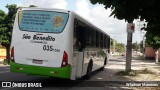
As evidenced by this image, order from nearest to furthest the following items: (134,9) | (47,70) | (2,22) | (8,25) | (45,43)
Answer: (134,9) → (47,70) → (45,43) → (8,25) → (2,22)

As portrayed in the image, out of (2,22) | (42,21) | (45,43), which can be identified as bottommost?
(45,43)

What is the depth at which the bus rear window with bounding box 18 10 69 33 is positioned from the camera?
44.1 ft

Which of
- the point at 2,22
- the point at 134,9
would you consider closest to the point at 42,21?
the point at 134,9

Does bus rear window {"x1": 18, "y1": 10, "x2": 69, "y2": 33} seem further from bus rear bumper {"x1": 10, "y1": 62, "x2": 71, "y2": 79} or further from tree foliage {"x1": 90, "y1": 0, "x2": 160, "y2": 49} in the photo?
tree foliage {"x1": 90, "y1": 0, "x2": 160, "y2": 49}

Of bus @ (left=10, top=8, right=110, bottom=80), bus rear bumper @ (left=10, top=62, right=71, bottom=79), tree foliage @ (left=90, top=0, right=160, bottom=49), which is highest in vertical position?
tree foliage @ (left=90, top=0, right=160, bottom=49)

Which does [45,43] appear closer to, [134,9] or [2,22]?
[134,9]

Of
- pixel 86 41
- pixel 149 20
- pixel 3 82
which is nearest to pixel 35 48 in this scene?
pixel 3 82

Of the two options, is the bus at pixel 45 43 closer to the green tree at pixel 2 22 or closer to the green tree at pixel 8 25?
the green tree at pixel 8 25

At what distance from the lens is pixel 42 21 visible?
13648 mm

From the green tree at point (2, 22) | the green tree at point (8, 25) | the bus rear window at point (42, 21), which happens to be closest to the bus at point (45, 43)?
the bus rear window at point (42, 21)

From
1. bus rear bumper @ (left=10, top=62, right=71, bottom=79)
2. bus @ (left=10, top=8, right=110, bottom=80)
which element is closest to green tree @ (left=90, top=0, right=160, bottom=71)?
bus @ (left=10, top=8, right=110, bottom=80)

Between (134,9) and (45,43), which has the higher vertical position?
(134,9)

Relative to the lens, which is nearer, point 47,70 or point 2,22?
point 47,70

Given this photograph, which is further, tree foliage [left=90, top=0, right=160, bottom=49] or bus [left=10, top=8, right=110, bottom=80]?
bus [left=10, top=8, right=110, bottom=80]
